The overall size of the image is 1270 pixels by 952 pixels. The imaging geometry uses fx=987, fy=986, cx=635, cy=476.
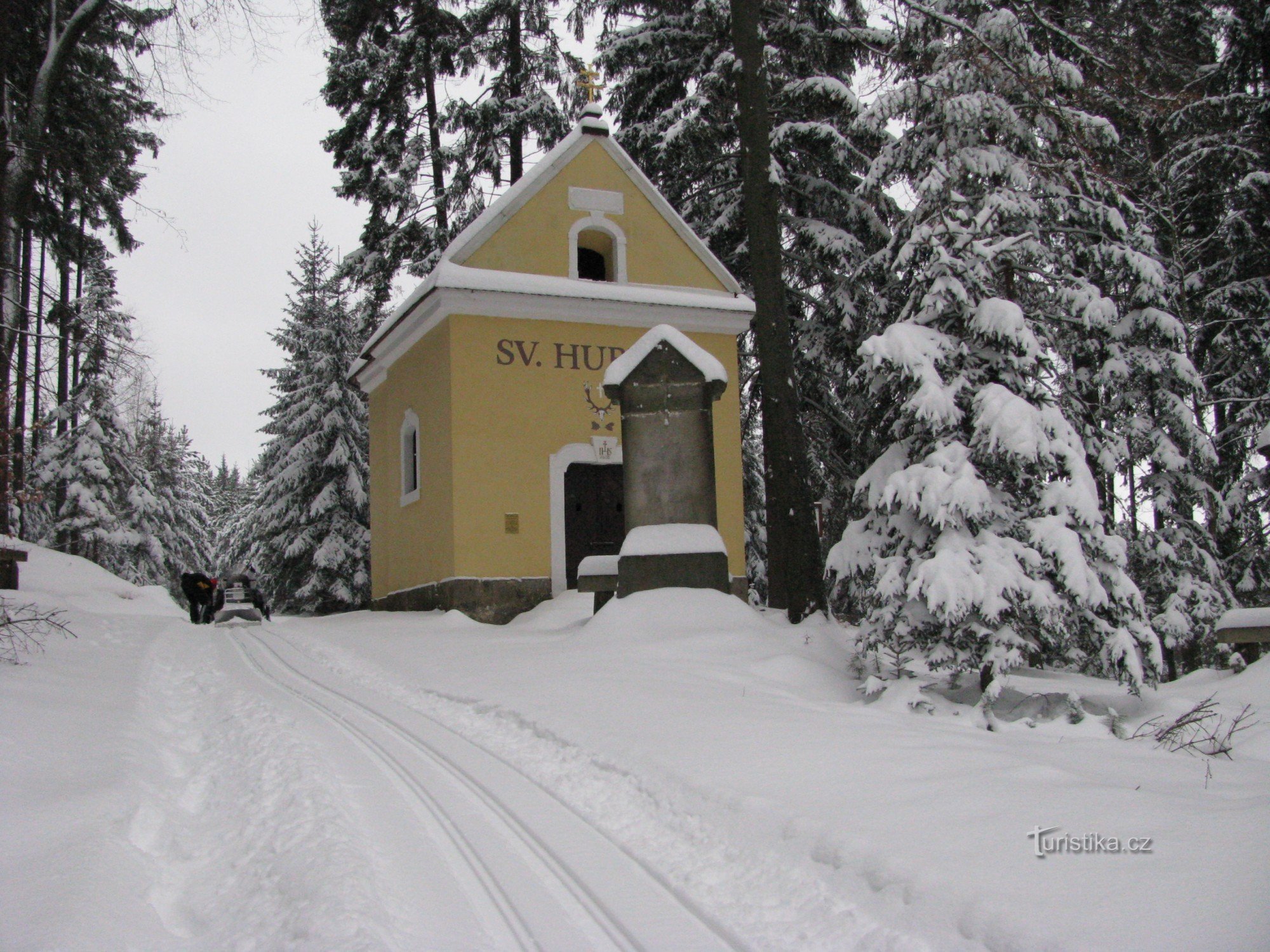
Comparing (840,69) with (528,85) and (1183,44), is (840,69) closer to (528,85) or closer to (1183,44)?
(1183,44)

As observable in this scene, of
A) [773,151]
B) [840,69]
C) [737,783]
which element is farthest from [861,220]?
[737,783]

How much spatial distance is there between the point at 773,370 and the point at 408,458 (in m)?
8.94

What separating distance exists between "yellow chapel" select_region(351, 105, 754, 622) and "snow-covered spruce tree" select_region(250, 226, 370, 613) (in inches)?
358

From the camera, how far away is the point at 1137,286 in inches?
566

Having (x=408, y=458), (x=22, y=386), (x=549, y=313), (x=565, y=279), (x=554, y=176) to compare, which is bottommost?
(x=408, y=458)

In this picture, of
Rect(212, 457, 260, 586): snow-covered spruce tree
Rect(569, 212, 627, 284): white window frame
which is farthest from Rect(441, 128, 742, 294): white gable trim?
Rect(212, 457, 260, 586): snow-covered spruce tree

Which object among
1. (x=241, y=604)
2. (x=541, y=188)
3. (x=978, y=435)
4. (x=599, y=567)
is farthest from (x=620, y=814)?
(x=241, y=604)

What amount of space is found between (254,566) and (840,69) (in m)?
23.6

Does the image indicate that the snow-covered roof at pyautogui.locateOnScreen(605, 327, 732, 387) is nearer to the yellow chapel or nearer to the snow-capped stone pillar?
the snow-capped stone pillar

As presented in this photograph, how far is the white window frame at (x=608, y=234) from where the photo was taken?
18.0m

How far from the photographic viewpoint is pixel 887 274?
13.0 m

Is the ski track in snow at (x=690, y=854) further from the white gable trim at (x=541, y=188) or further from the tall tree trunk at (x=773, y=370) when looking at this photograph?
the white gable trim at (x=541, y=188)

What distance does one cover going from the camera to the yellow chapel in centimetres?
1638

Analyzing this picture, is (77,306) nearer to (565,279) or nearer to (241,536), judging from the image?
(565,279)
